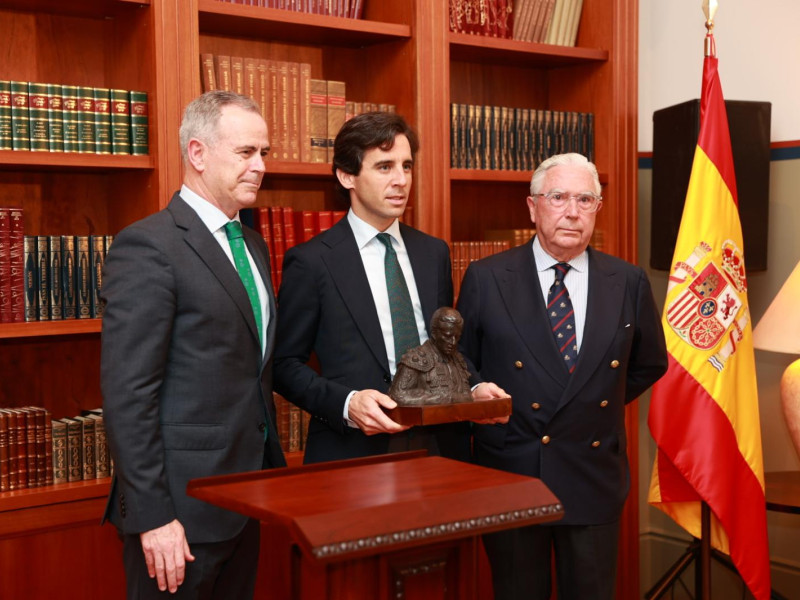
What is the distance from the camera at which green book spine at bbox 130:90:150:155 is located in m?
3.00

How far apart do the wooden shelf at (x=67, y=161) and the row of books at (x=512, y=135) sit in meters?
1.18

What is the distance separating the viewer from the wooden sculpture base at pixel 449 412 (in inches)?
86.1

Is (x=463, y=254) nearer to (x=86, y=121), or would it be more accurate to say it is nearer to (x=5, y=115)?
(x=86, y=121)

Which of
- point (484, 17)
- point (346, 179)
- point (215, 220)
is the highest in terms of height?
point (484, 17)

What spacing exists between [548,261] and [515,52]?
1340 millimetres

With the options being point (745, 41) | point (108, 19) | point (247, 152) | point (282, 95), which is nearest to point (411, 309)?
point (247, 152)

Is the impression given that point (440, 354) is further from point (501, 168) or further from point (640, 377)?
point (501, 168)

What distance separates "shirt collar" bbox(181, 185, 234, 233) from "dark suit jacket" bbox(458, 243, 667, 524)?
787 mm

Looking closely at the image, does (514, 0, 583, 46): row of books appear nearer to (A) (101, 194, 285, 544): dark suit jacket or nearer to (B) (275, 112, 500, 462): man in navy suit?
(B) (275, 112, 500, 462): man in navy suit

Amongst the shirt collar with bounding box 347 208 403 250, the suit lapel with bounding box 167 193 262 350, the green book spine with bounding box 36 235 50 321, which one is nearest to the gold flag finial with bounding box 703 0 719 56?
the shirt collar with bounding box 347 208 403 250

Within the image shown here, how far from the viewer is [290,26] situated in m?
3.30

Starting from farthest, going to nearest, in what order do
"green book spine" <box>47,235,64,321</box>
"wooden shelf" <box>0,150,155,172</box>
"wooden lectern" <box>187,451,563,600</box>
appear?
"green book spine" <box>47,235,64,321</box> → "wooden shelf" <box>0,150,155,172</box> → "wooden lectern" <box>187,451,563,600</box>

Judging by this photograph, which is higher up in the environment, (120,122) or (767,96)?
(767,96)

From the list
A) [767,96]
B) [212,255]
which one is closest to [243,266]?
[212,255]
